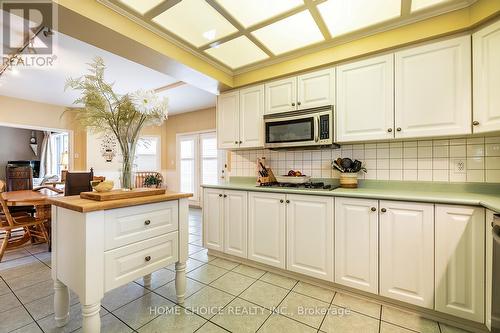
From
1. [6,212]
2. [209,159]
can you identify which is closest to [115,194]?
[6,212]

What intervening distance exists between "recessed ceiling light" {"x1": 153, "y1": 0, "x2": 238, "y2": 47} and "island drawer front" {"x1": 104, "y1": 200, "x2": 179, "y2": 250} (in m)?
1.52

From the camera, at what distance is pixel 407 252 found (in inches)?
65.6

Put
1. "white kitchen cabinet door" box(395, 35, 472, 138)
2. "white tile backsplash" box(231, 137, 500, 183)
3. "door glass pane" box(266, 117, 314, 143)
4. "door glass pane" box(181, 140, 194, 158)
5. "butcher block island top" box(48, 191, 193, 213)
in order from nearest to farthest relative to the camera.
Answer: "butcher block island top" box(48, 191, 193, 213) → "white kitchen cabinet door" box(395, 35, 472, 138) → "white tile backsplash" box(231, 137, 500, 183) → "door glass pane" box(266, 117, 314, 143) → "door glass pane" box(181, 140, 194, 158)

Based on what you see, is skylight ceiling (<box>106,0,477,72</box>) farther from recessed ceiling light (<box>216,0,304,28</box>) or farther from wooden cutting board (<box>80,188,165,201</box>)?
wooden cutting board (<box>80,188,165,201</box>)

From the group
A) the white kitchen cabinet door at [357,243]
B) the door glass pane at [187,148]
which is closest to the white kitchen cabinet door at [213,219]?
the white kitchen cabinet door at [357,243]

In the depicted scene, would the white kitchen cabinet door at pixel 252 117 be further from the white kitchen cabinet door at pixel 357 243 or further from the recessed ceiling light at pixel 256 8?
the white kitchen cabinet door at pixel 357 243

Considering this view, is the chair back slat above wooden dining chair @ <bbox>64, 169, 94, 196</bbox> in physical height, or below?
below

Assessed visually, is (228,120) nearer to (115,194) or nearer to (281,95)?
(281,95)

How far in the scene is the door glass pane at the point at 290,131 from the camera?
2.28 metres

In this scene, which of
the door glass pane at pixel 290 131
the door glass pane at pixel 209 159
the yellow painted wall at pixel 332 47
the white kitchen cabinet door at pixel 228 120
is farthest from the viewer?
the door glass pane at pixel 209 159

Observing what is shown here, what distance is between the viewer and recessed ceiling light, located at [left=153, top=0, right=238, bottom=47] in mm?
1709

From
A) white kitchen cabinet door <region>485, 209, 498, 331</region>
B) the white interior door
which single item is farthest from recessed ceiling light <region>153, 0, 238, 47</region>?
the white interior door

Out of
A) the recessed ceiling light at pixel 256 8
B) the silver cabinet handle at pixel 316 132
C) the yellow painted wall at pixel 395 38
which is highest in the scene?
the recessed ceiling light at pixel 256 8

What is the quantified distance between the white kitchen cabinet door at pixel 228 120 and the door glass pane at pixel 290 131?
1.71 feet
